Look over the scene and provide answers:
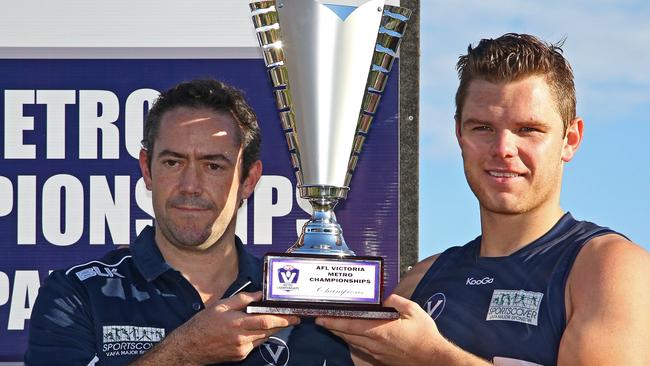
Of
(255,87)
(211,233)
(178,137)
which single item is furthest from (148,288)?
(255,87)

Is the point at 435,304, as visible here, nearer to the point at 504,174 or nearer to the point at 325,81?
the point at 504,174

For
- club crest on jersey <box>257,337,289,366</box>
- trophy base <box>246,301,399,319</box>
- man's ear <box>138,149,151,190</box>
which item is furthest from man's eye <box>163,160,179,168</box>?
trophy base <box>246,301,399,319</box>

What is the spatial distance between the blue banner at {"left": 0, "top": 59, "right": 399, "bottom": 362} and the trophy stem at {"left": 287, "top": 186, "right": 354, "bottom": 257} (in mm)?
1476

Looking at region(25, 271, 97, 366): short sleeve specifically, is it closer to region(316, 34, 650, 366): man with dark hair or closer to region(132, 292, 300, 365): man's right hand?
region(132, 292, 300, 365): man's right hand

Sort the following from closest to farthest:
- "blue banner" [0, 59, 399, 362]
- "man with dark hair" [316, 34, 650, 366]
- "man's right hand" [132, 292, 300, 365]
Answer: "man's right hand" [132, 292, 300, 365]
"man with dark hair" [316, 34, 650, 366]
"blue banner" [0, 59, 399, 362]

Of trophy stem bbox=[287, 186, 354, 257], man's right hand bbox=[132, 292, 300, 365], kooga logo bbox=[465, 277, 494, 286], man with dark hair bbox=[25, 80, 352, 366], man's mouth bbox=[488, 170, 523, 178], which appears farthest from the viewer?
man with dark hair bbox=[25, 80, 352, 366]

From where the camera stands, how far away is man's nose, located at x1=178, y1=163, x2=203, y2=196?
3250 mm

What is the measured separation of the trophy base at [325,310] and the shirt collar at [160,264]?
2.48ft

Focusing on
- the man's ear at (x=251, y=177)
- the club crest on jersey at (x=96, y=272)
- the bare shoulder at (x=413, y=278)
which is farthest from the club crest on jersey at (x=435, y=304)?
the club crest on jersey at (x=96, y=272)

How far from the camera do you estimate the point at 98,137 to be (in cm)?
456

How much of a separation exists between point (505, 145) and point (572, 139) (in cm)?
26

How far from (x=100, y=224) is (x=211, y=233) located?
1341 mm

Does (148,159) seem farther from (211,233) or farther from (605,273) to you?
(605,273)

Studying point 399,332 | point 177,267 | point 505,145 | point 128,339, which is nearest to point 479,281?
point 505,145
